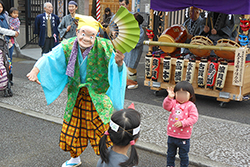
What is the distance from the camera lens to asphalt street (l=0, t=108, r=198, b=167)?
3818 mm

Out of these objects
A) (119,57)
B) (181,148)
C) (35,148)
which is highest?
(119,57)

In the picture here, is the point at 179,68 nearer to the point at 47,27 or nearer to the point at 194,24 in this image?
the point at 194,24

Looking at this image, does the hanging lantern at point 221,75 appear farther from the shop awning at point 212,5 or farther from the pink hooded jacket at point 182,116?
the pink hooded jacket at point 182,116

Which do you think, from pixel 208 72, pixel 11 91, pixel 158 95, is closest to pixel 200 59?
pixel 208 72

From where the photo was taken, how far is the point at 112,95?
3.41m

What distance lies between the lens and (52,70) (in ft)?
10.8

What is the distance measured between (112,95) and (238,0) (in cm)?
384

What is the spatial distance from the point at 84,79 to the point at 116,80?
381mm

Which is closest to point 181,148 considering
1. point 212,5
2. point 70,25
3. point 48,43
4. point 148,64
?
point 212,5

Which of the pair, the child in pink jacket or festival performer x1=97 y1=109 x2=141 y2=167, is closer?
festival performer x1=97 y1=109 x2=141 y2=167

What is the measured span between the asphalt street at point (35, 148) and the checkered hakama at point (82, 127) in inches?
18.9

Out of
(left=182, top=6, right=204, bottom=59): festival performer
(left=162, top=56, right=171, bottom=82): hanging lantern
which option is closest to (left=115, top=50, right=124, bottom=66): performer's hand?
(left=162, top=56, right=171, bottom=82): hanging lantern

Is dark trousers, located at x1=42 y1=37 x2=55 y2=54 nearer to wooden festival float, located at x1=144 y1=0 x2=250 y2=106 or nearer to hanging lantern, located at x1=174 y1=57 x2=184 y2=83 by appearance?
wooden festival float, located at x1=144 y1=0 x2=250 y2=106

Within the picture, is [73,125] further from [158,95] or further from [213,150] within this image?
[158,95]
